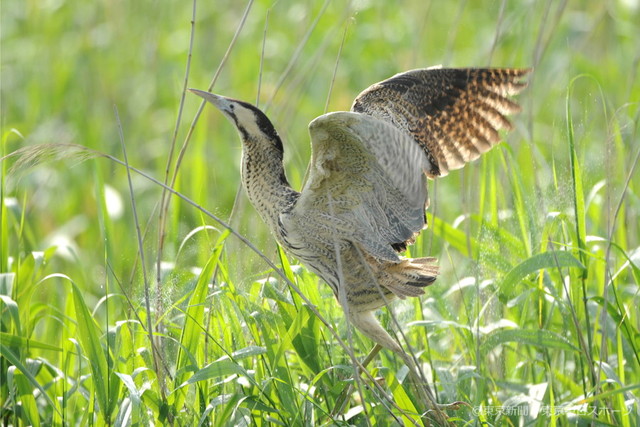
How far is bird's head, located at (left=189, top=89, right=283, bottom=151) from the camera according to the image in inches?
118

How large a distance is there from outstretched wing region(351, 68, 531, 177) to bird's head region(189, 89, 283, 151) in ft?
1.08

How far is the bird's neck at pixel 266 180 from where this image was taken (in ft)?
10.1

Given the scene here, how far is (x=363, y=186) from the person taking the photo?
2963 millimetres

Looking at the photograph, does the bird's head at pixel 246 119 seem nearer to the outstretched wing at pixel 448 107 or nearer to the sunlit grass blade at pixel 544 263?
the outstretched wing at pixel 448 107

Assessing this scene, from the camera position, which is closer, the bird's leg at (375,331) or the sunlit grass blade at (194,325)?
the sunlit grass blade at (194,325)

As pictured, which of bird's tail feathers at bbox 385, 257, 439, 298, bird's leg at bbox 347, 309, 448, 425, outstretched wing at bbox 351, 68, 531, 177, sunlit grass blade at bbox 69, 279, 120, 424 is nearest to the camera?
sunlit grass blade at bbox 69, 279, 120, 424

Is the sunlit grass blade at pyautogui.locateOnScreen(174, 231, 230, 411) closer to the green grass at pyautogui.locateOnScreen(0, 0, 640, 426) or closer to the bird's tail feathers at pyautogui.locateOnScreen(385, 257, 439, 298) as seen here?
the green grass at pyautogui.locateOnScreen(0, 0, 640, 426)

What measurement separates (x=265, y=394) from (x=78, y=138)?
3.24 m

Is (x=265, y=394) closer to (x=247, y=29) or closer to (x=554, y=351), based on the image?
(x=554, y=351)

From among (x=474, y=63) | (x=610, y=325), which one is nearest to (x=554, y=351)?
(x=610, y=325)

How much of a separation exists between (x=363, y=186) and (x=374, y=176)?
2.5 inches

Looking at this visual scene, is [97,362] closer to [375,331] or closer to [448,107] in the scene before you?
[375,331]

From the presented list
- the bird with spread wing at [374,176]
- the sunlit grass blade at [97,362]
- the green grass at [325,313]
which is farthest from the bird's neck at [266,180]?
the sunlit grass blade at [97,362]

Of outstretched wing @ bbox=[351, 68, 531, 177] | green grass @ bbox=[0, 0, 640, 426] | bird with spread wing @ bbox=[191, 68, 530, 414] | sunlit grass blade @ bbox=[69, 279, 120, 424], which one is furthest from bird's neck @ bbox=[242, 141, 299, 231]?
sunlit grass blade @ bbox=[69, 279, 120, 424]
